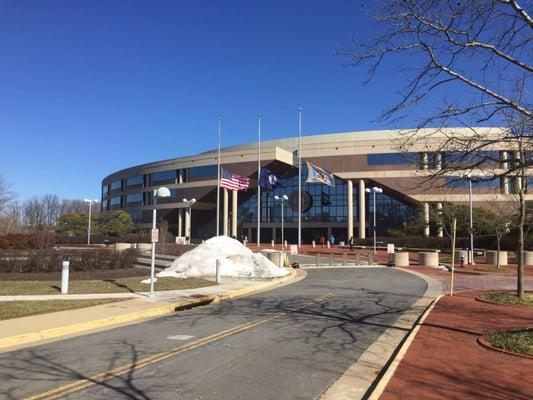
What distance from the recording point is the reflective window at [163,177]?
9056 cm

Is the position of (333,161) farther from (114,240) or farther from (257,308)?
(257,308)

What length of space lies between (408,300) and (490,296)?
8.79 feet

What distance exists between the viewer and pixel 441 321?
41.6 ft

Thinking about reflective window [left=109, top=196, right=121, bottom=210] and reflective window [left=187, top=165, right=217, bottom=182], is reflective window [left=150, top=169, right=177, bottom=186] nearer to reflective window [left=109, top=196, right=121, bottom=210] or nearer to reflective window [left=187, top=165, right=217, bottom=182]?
reflective window [left=187, top=165, right=217, bottom=182]

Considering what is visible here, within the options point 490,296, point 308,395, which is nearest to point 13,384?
point 308,395

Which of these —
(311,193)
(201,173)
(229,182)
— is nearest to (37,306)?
(229,182)

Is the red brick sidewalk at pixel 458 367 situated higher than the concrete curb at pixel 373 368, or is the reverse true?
the red brick sidewalk at pixel 458 367

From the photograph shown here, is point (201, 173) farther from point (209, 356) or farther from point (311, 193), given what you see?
point (209, 356)

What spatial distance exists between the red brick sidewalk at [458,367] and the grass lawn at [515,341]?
27cm

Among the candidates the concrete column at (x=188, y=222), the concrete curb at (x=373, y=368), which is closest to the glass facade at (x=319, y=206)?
the concrete column at (x=188, y=222)

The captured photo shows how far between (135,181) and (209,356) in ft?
320

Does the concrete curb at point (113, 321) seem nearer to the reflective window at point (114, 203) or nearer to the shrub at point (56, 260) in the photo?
the shrub at point (56, 260)

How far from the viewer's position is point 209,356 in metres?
8.88

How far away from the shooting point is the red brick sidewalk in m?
6.64
